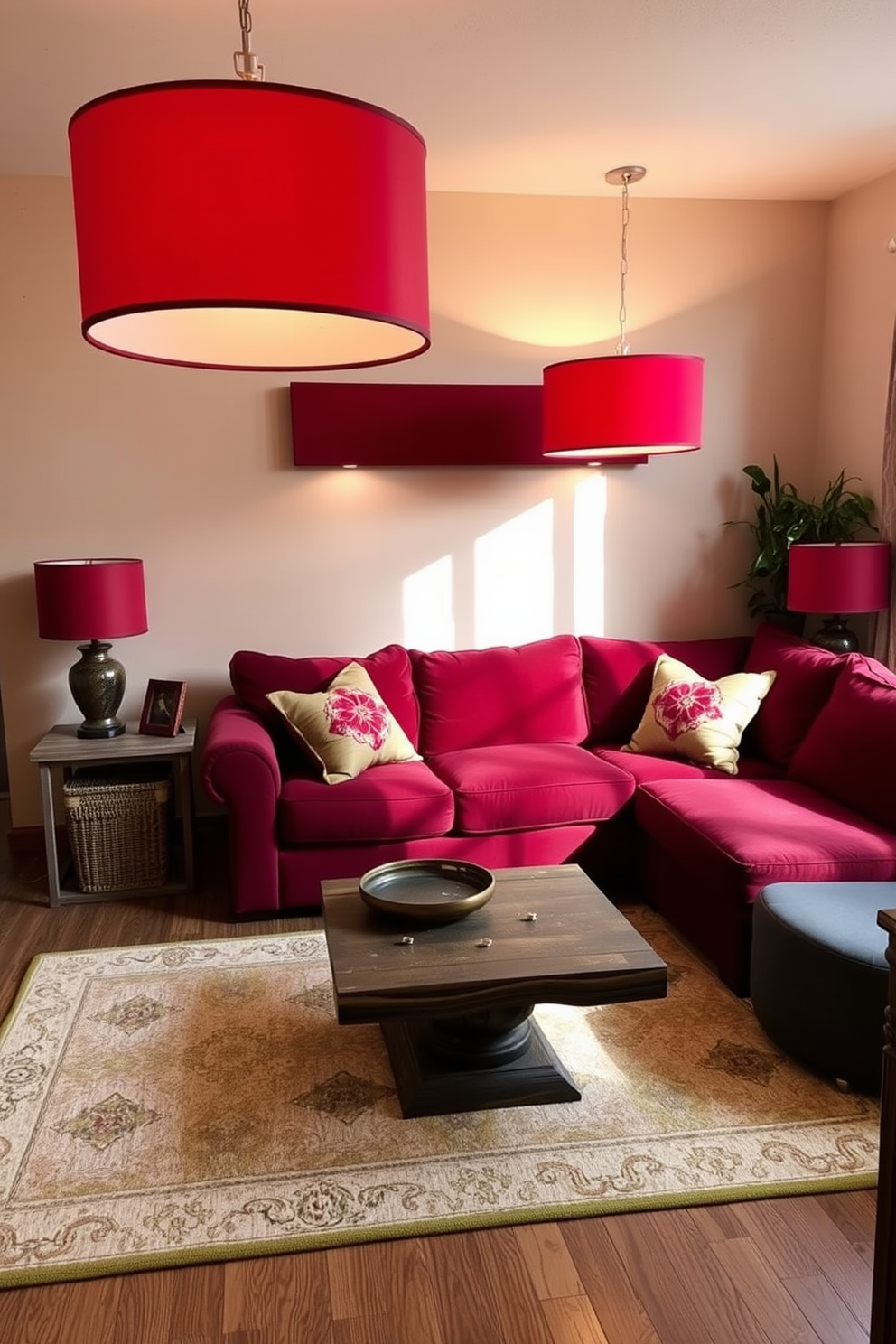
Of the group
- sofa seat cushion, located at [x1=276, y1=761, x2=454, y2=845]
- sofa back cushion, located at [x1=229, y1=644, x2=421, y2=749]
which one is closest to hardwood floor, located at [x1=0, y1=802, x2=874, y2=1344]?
sofa seat cushion, located at [x1=276, y1=761, x2=454, y2=845]

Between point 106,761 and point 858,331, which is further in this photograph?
point 858,331

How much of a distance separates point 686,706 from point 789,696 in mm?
398

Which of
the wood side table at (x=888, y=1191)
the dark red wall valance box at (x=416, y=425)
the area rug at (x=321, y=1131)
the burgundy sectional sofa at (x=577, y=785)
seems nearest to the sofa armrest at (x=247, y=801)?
the burgundy sectional sofa at (x=577, y=785)

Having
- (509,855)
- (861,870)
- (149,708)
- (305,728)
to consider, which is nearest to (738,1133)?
(861,870)

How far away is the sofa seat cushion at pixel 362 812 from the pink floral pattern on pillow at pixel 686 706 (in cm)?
96

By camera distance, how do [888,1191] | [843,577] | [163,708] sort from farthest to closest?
[163,708], [843,577], [888,1191]

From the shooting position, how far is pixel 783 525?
441cm

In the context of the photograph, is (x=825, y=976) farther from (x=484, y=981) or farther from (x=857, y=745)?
(x=857, y=745)

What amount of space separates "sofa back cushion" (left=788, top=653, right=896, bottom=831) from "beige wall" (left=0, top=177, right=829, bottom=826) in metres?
1.11

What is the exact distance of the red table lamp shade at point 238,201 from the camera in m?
1.23

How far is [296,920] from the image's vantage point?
3.61 meters

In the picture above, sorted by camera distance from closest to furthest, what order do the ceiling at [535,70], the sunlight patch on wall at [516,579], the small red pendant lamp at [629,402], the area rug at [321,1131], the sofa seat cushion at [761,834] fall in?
the area rug at [321,1131] < the ceiling at [535,70] < the sofa seat cushion at [761,834] < the small red pendant lamp at [629,402] < the sunlight patch on wall at [516,579]

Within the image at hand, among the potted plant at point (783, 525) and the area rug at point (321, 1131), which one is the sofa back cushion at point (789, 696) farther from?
the area rug at point (321, 1131)

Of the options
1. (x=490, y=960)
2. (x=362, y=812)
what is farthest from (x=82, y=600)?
(x=490, y=960)
